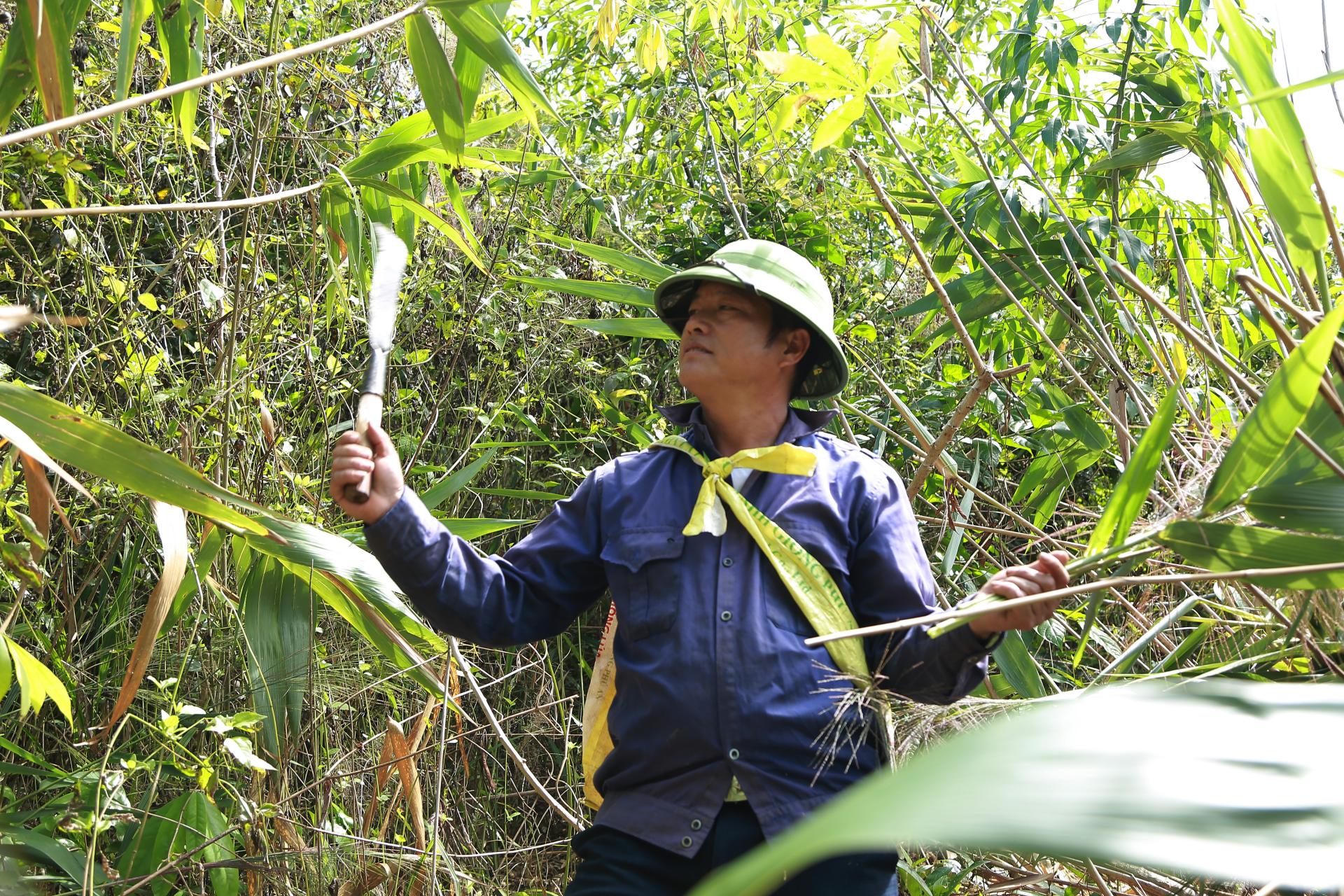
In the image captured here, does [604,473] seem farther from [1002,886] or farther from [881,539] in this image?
[1002,886]

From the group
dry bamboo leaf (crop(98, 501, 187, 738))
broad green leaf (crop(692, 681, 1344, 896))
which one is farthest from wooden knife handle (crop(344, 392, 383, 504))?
broad green leaf (crop(692, 681, 1344, 896))

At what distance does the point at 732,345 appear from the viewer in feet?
5.92

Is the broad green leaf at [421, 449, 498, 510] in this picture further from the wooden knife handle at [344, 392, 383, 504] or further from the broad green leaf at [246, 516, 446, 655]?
the wooden knife handle at [344, 392, 383, 504]

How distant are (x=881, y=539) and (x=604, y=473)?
432 mm

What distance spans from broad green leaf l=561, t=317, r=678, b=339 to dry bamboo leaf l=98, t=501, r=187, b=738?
875mm

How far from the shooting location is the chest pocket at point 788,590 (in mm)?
Answer: 1602

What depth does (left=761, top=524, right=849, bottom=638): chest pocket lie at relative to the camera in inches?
63.1

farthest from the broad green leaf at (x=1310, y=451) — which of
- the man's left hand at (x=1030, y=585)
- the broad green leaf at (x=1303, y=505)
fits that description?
the man's left hand at (x=1030, y=585)

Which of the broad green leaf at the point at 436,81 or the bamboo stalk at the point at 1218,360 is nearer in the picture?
the bamboo stalk at the point at 1218,360

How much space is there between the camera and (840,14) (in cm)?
335

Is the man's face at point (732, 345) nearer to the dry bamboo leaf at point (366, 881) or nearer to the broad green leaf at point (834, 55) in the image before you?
the broad green leaf at point (834, 55)

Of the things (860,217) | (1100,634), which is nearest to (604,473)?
(1100,634)

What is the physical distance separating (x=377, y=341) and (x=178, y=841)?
983 mm

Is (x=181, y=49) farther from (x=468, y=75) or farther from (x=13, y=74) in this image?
(x=468, y=75)
